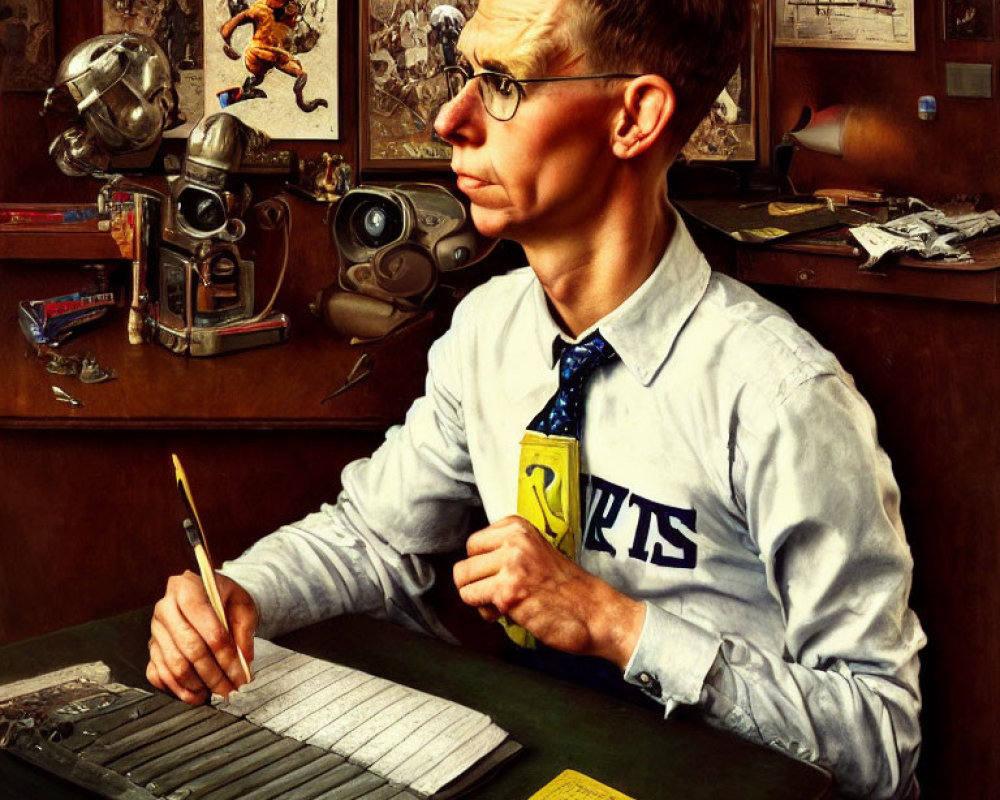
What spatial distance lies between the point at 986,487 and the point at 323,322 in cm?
94

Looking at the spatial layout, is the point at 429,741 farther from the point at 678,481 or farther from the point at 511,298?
the point at 511,298

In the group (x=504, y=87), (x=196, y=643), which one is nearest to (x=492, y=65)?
(x=504, y=87)

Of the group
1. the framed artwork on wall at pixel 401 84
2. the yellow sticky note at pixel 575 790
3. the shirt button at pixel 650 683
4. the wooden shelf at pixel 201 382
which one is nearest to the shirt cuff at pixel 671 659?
the shirt button at pixel 650 683

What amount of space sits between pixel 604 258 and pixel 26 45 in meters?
0.91

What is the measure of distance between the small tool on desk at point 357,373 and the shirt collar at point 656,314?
Result: 1.65 ft

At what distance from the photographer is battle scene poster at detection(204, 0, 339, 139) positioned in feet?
5.47

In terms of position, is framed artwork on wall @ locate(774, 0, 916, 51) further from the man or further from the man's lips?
the man's lips

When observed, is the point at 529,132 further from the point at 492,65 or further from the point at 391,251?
the point at 391,251

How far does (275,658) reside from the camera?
A: 1233 millimetres

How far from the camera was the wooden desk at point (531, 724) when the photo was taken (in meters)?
1.03

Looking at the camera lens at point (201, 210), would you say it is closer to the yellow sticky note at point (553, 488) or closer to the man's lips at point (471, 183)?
the man's lips at point (471, 183)

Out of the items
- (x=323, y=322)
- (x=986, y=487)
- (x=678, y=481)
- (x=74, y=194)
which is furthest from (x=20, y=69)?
(x=986, y=487)

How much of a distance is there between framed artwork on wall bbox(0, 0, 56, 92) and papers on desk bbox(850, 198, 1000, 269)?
1.14m

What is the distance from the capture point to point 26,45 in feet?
5.41
